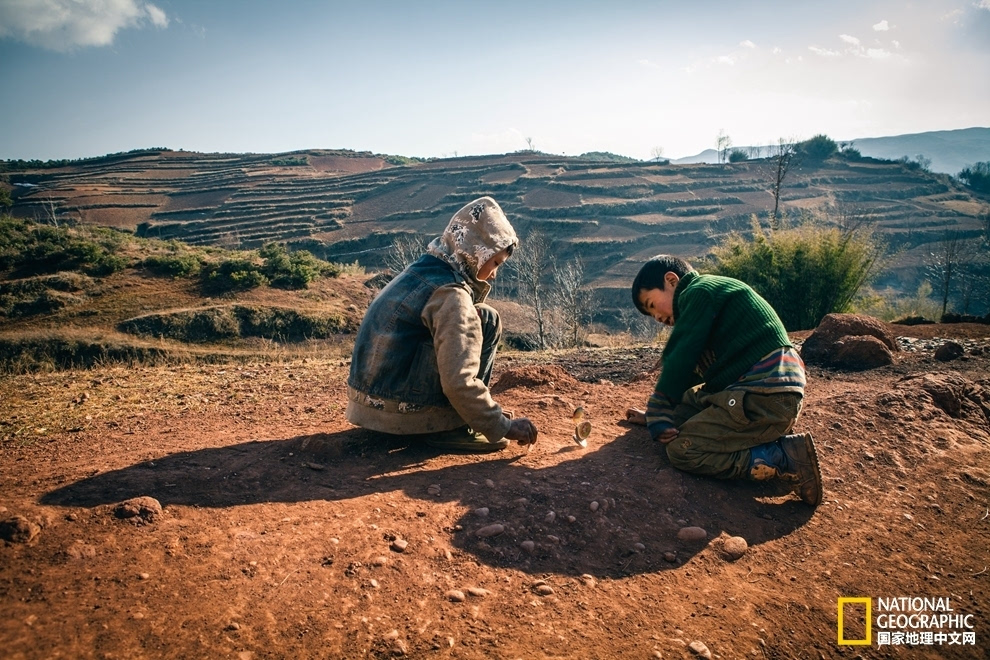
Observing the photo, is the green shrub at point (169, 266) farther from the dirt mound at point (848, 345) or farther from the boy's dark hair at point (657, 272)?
the boy's dark hair at point (657, 272)

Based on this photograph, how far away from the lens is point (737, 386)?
2.94 meters

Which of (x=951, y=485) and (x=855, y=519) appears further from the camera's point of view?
(x=951, y=485)

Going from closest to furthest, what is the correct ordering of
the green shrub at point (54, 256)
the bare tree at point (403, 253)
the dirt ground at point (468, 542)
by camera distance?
the dirt ground at point (468, 542) < the green shrub at point (54, 256) < the bare tree at point (403, 253)

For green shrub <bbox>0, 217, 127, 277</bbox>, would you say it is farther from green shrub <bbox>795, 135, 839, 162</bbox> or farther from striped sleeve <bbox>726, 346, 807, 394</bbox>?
green shrub <bbox>795, 135, 839, 162</bbox>

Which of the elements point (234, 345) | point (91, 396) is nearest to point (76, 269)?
point (234, 345)

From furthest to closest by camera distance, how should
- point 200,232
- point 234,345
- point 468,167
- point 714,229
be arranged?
point 468,167
point 714,229
point 200,232
point 234,345

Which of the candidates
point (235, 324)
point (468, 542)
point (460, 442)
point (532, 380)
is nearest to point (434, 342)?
point (460, 442)

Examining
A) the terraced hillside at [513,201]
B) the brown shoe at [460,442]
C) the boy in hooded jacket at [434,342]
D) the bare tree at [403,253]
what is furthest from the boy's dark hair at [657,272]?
the terraced hillside at [513,201]

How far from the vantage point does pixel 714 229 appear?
48.2 meters

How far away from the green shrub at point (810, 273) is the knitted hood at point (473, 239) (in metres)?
11.2

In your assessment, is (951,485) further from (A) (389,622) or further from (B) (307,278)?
(B) (307,278)

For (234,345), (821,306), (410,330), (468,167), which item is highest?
(468,167)

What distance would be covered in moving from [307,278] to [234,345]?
4.74 m

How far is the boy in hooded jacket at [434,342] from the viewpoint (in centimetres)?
282
